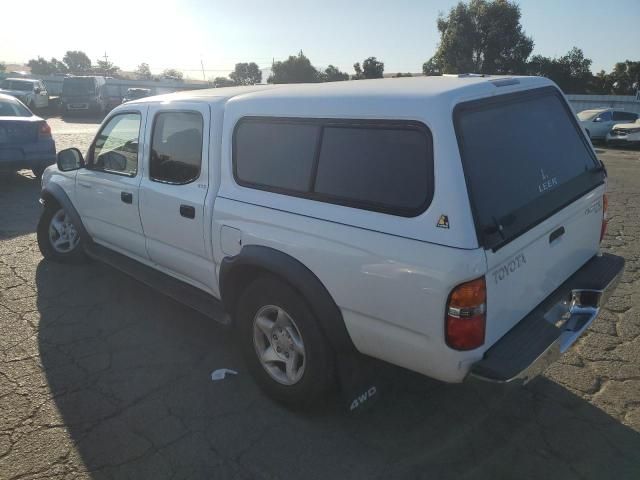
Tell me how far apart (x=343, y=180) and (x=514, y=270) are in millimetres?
952

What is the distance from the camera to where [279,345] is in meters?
2.99

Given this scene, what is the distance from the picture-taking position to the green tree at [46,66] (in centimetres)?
6504

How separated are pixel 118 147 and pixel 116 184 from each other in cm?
35

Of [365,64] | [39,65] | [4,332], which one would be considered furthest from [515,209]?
[39,65]

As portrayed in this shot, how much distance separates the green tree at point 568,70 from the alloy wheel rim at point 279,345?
A: 35958mm

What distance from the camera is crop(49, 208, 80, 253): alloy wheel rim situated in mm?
5188

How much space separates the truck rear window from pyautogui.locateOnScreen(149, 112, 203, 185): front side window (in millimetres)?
1857

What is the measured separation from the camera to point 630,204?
8.04 meters

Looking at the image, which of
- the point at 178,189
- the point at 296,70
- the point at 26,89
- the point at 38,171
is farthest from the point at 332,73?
the point at 178,189

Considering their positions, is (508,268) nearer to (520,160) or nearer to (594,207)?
(520,160)

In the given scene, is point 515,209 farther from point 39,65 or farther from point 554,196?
point 39,65

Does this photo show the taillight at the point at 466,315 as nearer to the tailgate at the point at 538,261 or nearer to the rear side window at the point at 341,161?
the tailgate at the point at 538,261

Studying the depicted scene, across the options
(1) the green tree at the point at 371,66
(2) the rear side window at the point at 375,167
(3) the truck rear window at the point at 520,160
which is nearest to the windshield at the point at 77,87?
(1) the green tree at the point at 371,66

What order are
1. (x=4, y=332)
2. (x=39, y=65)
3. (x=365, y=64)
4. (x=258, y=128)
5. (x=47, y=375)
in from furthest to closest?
(x=39, y=65)
(x=365, y=64)
(x=4, y=332)
(x=47, y=375)
(x=258, y=128)
